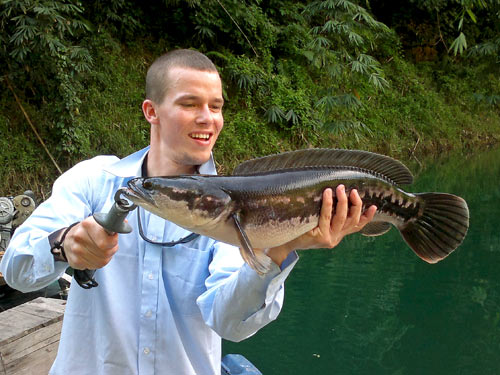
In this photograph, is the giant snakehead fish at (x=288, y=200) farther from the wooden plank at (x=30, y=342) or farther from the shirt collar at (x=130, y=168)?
the wooden plank at (x=30, y=342)

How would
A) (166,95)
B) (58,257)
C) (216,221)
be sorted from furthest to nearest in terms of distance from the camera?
(166,95) < (58,257) < (216,221)

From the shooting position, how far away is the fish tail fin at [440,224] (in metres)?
2.00

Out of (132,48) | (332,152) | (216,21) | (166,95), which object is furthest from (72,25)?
(332,152)

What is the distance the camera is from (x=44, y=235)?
1.94 meters

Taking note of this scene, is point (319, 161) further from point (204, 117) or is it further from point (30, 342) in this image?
point (30, 342)

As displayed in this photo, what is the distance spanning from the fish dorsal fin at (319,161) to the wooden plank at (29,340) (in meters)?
2.15

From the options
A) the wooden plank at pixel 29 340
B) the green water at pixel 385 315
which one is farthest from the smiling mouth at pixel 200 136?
the green water at pixel 385 315

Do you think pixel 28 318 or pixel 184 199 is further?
pixel 28 318

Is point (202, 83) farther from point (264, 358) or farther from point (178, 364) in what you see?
point (264, 358)

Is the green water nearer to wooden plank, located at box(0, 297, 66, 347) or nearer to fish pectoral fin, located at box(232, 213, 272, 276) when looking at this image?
wooden plank, located at box(0, 297, 66, 347)

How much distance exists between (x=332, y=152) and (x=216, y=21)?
11.2 m

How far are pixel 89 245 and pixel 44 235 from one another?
0.39 metres

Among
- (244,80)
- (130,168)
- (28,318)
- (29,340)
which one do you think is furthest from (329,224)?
(244,80)

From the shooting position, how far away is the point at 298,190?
5.84 ft
